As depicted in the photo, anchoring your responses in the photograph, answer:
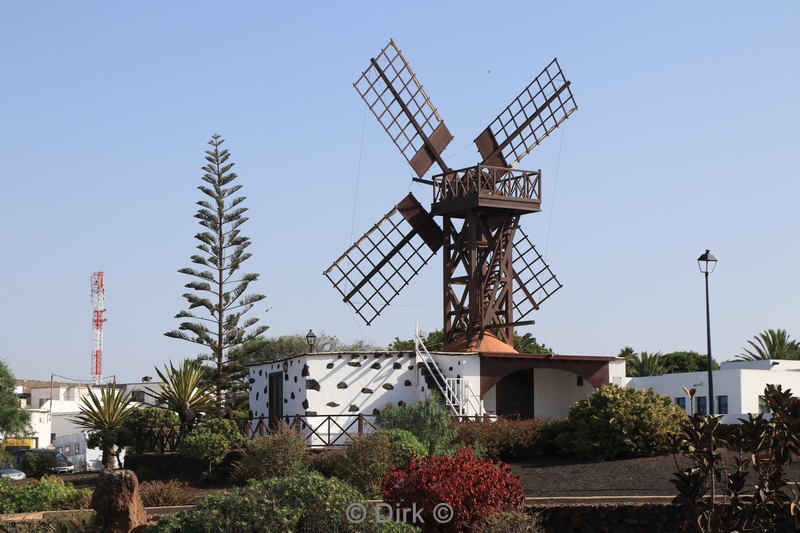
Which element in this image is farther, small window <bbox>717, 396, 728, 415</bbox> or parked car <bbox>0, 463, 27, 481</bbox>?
small window <bbox>717, 396, 728, 415</bbox>

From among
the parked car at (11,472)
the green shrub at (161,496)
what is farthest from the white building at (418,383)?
the parked car at (11,472)

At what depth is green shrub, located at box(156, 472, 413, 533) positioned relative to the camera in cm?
1266

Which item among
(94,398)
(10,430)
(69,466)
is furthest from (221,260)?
(10,430)

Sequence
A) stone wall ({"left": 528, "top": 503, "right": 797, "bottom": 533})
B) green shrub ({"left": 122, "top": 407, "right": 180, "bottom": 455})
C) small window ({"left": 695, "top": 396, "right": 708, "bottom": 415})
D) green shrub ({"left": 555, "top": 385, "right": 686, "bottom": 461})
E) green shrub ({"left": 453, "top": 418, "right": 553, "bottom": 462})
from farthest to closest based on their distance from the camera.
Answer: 1. small window ({"left": 695, "top": 396, "right": 708, "bottom": 415})
2. green shrub ({"left": 122, "top": 407, "right": 180, "bottom": 455})
3. green shrub ({"left": 453, "top": 418, "right": 553, "bottom": 462})
4. green shrub ({"left": 555, "top": 385, "right": 686, "bottom": 461})
5. stone wall ({"left": 528, "top": 503, "right": 797, "bottom": 533})

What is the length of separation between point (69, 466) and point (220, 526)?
29869mm

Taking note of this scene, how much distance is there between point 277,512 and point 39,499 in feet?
21.5

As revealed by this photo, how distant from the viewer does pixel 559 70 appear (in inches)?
1467

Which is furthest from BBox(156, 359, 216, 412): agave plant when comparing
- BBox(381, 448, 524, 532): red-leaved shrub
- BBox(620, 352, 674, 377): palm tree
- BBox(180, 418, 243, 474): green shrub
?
BBox(620, 352, 674, 377): palm tree

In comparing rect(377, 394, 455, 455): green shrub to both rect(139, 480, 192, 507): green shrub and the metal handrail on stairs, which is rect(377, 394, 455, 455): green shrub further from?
rect(139, 480, 192, 507): green shrub

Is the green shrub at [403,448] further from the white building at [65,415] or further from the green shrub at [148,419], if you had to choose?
the white building at [65,415]

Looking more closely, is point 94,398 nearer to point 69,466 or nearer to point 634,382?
point 69,466

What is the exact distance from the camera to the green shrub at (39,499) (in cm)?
1747

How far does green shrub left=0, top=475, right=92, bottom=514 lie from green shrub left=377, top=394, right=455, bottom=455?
24.7 ft

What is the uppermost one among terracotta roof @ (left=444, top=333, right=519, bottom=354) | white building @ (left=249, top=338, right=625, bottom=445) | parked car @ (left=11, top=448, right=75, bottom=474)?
terracotta roof @ (left=444, top=333, right=519, bottom=354)
